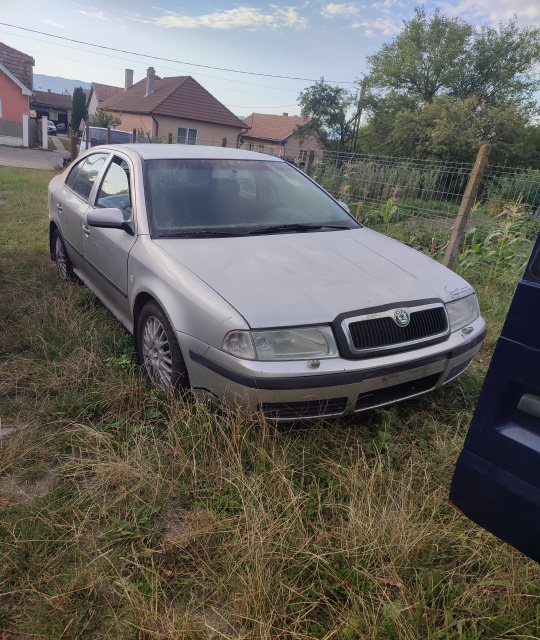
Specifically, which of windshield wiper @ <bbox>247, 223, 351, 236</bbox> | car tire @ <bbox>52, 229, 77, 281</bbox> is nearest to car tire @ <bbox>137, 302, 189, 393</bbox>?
windshield wiper @ <bbox>247, 223, 351, 236</bbox>

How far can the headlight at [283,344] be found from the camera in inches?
91.6

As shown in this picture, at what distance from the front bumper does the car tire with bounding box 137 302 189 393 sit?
0.10 metres

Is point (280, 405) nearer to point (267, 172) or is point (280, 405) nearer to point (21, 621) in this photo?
point (21, 621)

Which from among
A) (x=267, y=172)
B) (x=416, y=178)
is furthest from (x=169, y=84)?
(x=267, y=172)

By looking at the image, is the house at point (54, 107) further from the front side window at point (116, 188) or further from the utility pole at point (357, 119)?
the front side window at point (116, 188)

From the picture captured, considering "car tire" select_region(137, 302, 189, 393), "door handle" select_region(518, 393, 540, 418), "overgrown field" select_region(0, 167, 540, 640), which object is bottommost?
"overgrown field" select_region(0, 167, 540, 640)

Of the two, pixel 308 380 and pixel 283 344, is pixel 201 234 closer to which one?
pixel 283 344

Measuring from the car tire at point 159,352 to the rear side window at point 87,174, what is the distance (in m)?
1.88

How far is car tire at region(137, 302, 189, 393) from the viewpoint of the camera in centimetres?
269

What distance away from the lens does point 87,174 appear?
450cm

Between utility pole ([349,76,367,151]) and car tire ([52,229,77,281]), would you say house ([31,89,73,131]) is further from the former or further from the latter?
car tire ([52,229,77,281])

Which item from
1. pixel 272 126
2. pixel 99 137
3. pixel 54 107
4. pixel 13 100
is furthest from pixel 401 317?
pixel 54 107

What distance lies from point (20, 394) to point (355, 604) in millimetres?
2456

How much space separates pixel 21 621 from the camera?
166 cm
